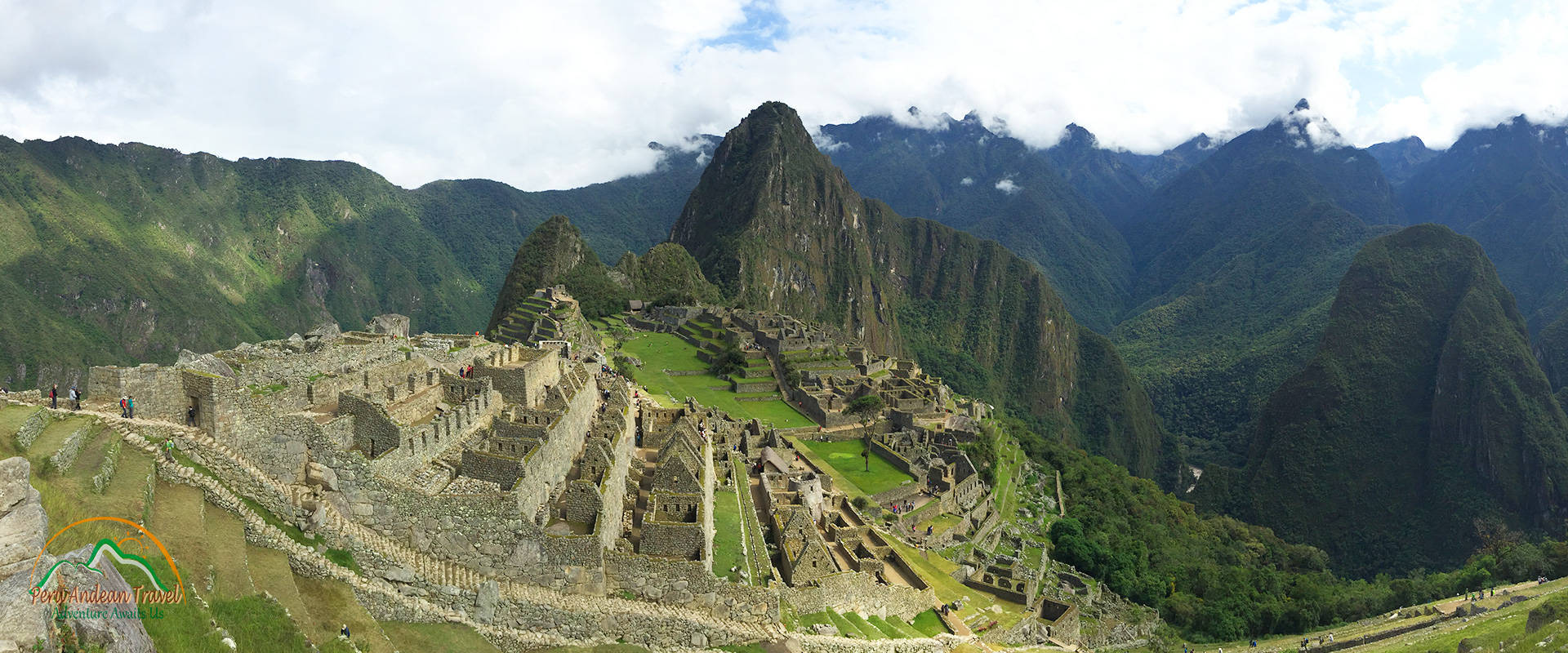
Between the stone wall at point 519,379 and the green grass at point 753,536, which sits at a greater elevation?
the stone wall at point 519,379

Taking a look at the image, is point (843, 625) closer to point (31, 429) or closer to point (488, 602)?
point (488, 602)

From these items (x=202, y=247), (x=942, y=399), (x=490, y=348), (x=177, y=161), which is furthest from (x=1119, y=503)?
(x=177, y=161)

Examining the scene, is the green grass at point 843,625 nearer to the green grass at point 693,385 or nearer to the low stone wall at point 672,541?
the low stone wall at point 672,541

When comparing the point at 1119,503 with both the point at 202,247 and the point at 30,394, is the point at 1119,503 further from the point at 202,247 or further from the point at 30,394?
the point at 202,247

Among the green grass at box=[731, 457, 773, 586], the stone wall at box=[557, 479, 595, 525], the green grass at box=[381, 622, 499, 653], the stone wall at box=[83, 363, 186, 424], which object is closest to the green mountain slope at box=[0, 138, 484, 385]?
the stone wall at box=[83, 363, 186, 424]

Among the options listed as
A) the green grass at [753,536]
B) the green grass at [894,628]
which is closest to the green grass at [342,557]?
the green grass at [753,536]

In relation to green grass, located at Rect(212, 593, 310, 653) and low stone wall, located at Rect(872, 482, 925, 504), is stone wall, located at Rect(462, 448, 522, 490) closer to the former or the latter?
green grass, located at Rect(212, 593, 310, 653)
